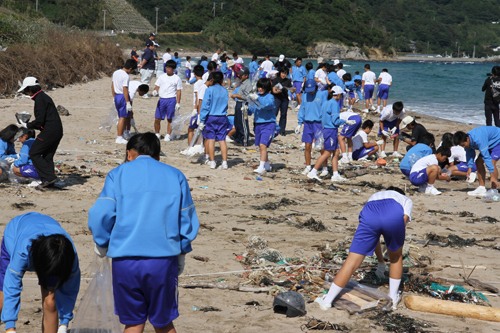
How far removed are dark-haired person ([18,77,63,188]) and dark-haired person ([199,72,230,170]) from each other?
2.72 m

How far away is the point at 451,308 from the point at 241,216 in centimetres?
317

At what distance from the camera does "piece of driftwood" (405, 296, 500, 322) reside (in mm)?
3746

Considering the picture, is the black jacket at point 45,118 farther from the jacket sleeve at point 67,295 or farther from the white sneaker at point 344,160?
the white sneaker at point 344,160

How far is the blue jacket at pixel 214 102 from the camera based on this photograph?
8.41m

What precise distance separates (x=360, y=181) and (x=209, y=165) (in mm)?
2944

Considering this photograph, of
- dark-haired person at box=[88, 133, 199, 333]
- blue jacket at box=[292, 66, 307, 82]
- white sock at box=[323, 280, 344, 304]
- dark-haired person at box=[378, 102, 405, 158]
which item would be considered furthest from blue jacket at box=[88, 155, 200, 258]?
blue jacket at box=[292, 66, 307, 82]

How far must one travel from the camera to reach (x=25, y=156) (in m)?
6.75

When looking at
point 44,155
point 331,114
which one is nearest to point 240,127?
point 331,114

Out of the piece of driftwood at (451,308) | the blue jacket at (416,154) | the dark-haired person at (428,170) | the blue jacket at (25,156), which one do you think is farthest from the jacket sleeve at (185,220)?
the blue jacket at (416,154)

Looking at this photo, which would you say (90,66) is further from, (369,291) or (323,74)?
(369,291)

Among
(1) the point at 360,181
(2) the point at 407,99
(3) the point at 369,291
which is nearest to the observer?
(3) the point at 369,291

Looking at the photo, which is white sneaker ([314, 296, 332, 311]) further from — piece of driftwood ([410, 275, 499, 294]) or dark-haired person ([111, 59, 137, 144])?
dark-haired person ([111, 59, 137, 144])

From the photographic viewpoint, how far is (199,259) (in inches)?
189

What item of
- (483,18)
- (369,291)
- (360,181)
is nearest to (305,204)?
(360,181)
